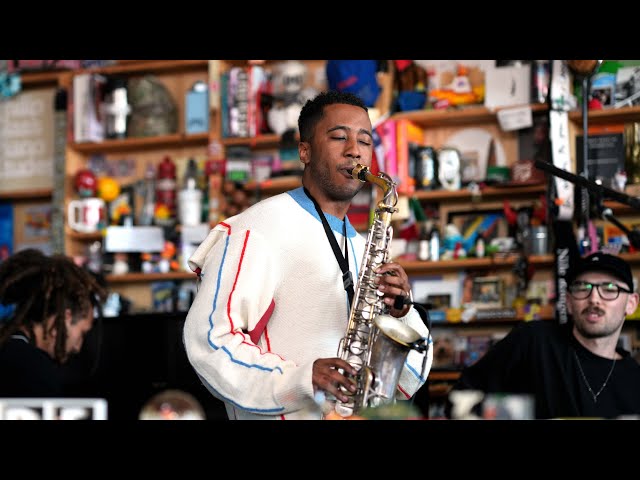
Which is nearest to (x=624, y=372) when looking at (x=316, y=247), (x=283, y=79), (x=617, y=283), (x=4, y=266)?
(x=617, y=283)

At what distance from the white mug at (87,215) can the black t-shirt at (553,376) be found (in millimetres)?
3374

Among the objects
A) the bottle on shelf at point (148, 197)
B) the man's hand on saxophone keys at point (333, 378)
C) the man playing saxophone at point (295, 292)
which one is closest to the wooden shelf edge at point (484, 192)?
the bottle on shelf at point (148, 197)

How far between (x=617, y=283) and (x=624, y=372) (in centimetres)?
31

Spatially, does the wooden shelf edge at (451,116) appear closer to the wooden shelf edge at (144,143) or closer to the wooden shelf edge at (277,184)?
the wooden shelf edge at (277,184)

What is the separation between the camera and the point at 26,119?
6.78 metres

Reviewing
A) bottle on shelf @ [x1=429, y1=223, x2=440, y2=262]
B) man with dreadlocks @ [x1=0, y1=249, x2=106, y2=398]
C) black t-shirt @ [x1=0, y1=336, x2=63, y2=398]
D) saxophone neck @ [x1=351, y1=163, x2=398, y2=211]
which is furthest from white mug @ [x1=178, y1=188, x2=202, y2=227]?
saxophone neck @ [x1=351, y1=163, x2=398, y2=211]

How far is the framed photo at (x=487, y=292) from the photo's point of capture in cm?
541

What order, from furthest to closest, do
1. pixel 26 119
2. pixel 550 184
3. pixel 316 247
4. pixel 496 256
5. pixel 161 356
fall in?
pixel 26 119 → pixel 496 256 → pixel 550 184 → pixel 161 356 → pixel 316 247

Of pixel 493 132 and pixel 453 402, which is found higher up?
pixel 493 132

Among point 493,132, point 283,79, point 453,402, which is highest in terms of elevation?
point 283,79

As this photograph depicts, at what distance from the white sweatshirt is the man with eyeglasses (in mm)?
1189

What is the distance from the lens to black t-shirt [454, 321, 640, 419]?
3.46 m

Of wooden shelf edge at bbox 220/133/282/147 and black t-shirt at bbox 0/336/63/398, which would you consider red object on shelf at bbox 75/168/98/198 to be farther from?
black t-shirt at bbox 0/336/63/398

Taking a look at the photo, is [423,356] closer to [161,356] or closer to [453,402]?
[453,402]
